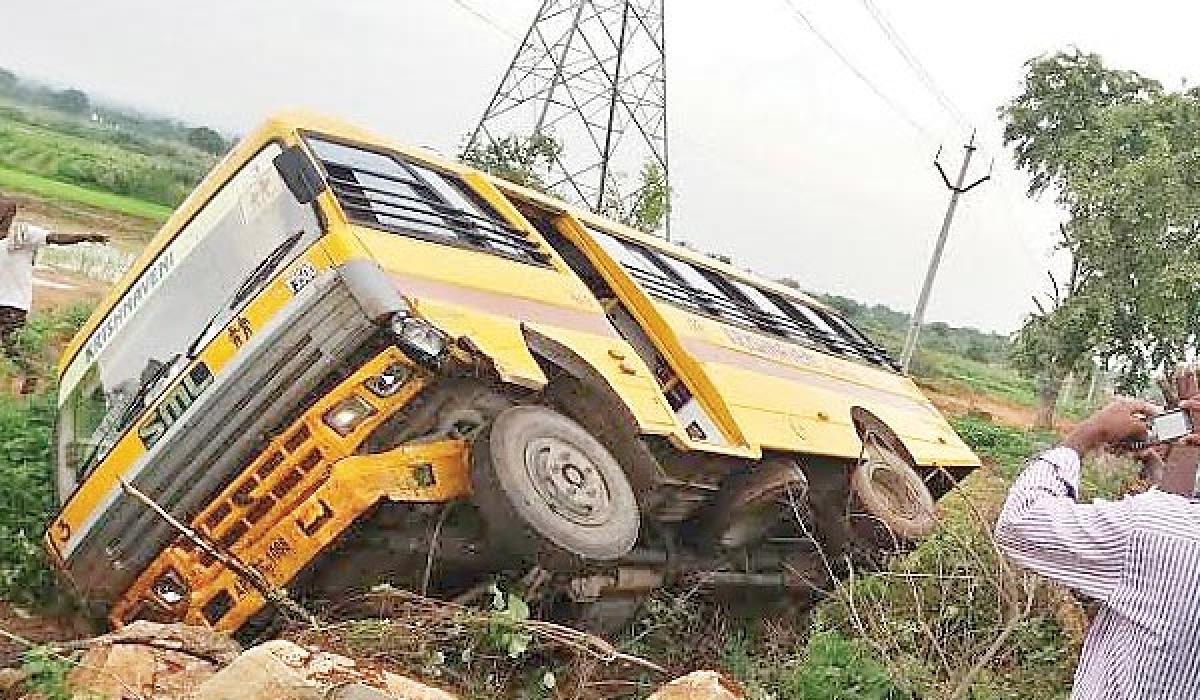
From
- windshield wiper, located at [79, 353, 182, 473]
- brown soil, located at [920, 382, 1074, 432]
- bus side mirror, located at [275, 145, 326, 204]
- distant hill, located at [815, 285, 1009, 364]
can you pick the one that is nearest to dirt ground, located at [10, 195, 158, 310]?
windshield wiper, located at [79, 353, 182, 473]

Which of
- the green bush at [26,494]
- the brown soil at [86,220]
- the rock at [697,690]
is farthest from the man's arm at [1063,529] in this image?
the brown soil at [86,220]

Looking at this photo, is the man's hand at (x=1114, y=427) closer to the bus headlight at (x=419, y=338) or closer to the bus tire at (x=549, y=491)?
the bus tire at (x=549, y=491)

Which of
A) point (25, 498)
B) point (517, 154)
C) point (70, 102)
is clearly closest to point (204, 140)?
point (70, 102)

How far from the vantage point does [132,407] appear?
459 centimetres

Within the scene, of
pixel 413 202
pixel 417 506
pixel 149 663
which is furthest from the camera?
pixel 413 202

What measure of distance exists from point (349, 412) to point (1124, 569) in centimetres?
270

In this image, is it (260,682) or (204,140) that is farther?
(204,140)

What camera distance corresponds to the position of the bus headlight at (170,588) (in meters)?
4.19

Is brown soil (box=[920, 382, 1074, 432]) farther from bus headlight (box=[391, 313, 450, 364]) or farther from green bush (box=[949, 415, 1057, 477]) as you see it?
bus headlight (box=[391, 313, 450, 364])

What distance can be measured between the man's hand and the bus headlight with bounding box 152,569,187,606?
296 centimetres

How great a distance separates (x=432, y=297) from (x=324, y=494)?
79cm

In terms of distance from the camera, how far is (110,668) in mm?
3381

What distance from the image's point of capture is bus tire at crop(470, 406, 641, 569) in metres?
4.10

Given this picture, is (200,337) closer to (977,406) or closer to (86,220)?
(86,220)
